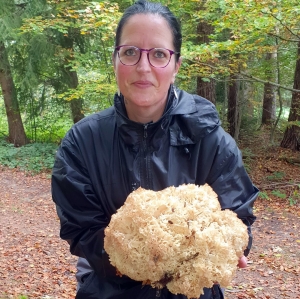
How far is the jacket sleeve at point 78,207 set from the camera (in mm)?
2021

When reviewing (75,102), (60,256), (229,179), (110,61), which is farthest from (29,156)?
(229,179)

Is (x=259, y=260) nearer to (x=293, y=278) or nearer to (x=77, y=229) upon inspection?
(x=293, y=278)

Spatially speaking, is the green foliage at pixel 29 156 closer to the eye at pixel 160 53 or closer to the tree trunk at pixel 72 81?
the tree trunk at pixel 72 81

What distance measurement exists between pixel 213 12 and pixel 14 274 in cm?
818

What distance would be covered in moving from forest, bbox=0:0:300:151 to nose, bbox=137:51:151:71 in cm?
597

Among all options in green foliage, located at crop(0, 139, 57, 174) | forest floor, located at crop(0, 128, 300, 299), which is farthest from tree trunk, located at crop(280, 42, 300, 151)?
green foliage, located at crop(0, 139, 57, 174)

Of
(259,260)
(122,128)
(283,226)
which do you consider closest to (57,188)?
(122,128)

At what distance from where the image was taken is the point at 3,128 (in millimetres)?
20156

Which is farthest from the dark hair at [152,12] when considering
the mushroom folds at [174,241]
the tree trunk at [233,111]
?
the tree trunk at [233,111]

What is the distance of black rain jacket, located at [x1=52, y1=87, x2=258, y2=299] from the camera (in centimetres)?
207

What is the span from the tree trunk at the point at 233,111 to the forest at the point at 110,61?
4 centimetres

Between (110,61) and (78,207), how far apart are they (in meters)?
12.8

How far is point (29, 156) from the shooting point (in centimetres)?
1530

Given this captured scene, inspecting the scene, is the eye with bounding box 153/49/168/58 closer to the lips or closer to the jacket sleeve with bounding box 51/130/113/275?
the lips
